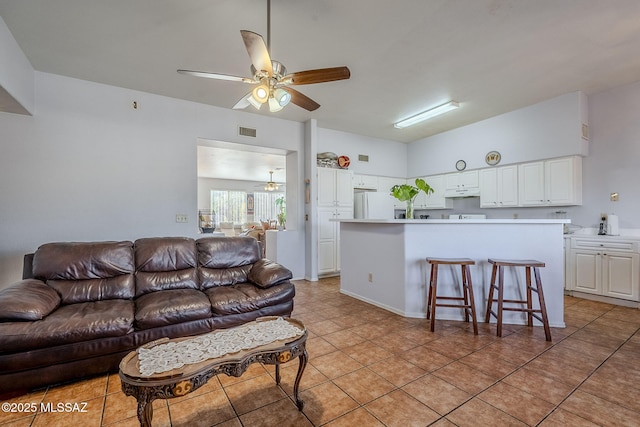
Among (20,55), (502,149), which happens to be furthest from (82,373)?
(502,149)

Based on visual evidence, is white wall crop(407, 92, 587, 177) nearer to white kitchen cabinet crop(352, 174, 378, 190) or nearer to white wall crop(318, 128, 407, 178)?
white wall crop(318, 128, 407, 178)

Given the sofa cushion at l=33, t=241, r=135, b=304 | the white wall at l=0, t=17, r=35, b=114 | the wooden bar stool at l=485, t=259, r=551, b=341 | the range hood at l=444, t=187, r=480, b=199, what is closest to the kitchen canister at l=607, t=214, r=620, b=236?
the range hood at l=444, t=187, r=480, b=199

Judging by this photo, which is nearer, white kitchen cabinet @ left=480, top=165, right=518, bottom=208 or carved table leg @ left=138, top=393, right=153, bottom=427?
carved table leg @ left=138, top=393, right=153, bottom=427

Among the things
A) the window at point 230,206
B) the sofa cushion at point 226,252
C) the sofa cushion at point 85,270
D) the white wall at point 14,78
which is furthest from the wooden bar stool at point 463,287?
the window at point 230,206

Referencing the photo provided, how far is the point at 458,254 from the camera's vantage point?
3301mm

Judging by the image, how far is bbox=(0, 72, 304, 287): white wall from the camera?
3.38m

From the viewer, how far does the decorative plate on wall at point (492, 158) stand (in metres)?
5.18

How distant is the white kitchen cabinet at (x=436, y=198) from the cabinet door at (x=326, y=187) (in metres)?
2.24

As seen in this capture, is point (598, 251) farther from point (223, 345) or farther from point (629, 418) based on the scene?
point (223, 345)

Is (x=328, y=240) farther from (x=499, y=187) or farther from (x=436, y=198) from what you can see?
(x=499, y=187)

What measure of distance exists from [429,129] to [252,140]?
3.65 metres

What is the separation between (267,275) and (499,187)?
4566 millimetres

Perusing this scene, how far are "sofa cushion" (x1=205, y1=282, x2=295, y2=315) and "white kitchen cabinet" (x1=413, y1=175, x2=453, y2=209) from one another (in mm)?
4414

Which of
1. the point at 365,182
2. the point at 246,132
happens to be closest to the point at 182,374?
the point at 246,132
